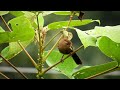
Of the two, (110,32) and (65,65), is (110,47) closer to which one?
(110,32)

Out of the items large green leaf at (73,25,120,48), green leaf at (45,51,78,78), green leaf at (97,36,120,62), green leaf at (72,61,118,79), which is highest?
large green leaf at (73,25,120,48)

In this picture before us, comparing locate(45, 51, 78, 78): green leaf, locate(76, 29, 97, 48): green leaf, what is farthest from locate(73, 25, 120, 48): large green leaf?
locate(45, 51, 78, 78): green leaf

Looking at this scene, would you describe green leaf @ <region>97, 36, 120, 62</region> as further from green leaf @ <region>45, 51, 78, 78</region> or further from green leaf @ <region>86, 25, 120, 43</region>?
green leaf @ <region>45, 51, 78, 78</region>

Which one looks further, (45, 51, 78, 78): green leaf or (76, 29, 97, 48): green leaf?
(45, 51, 78, 78): green leaf

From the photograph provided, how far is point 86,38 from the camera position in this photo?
2.07 feet

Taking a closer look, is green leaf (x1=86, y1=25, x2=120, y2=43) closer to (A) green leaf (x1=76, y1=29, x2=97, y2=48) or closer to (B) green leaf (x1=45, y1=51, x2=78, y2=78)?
(A) green leaf (x1=76, y1=29, x2=97, y2=48)

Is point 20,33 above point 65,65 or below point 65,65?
above

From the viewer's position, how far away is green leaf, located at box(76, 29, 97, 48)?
62cm

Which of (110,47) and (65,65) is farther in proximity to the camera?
(65,65)

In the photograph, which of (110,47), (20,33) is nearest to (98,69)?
(110,47)

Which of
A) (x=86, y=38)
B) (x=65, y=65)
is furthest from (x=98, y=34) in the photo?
(x=65, y=65)

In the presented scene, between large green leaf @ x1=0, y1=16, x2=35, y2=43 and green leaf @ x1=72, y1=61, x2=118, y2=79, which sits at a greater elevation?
large green leaf @ x1=0, y1=16, x2=35, y2=43
